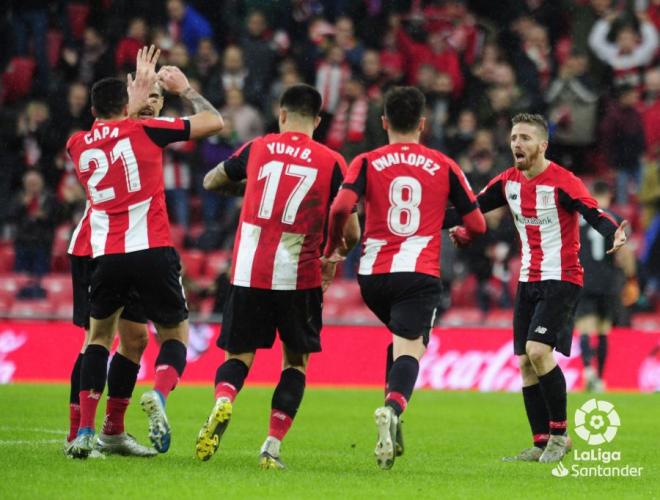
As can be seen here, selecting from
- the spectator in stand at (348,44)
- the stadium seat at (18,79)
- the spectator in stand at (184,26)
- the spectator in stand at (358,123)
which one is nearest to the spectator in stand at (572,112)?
the spectator in stand at (358,123)

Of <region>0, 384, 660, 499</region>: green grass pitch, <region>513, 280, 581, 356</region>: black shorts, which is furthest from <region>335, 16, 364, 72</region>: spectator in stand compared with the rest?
<region>513, 280, 581, 356</region>: black shorts

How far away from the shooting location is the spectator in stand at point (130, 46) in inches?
779

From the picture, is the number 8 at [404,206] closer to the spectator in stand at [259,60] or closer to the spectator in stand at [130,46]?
the spectator in stand at [259,60]

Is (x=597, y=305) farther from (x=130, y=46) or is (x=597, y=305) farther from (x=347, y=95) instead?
(x=130, y=46)

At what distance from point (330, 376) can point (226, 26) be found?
671 cm

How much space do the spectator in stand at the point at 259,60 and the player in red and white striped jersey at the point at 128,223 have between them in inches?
448

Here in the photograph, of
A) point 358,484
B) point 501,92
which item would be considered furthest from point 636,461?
point 501,92

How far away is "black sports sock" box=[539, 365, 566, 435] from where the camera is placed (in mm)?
8992

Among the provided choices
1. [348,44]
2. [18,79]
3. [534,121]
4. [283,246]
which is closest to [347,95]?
[348,44]

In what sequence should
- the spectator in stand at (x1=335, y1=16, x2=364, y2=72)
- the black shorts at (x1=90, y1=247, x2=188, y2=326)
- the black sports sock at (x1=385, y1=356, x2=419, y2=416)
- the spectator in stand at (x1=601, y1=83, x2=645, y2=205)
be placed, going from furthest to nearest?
the spectator in stand at (x1=335, y1=16, x2=364, y2=72) → the spectator in stand at (x1=601, y1=83, x2=645, y2=205) → the black shorts at (x1=90, y1=247, x2=188, y2=326) → the black sports sock at (x1=385, y1=356, x2=419, y2=416)

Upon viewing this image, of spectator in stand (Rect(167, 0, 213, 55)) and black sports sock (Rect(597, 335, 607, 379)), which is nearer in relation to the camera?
black sports sock (Rect(597, 335, 607, 379))

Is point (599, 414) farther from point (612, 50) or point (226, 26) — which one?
point (226, 26)

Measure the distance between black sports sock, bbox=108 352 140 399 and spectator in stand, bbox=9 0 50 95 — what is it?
503 inches

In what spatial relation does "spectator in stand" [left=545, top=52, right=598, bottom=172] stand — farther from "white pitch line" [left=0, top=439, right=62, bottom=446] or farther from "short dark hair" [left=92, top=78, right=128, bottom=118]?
"short dark hair" [left=92, top=78, right=128, bottom=118]
